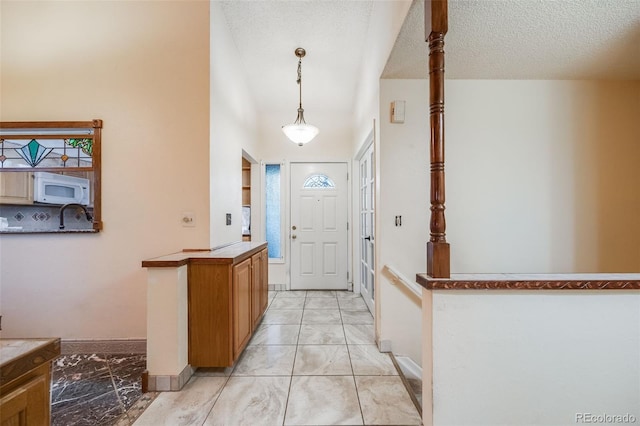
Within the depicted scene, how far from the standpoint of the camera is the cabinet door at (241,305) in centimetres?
210

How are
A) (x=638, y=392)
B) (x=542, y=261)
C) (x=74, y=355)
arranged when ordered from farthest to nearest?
(x=542, y=261)
(x=74, y=355)
(x=638, y=392)

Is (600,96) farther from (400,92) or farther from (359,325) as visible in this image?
(359,325)

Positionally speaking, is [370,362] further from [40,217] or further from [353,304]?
[40,217]

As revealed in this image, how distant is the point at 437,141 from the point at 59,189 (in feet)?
10.3

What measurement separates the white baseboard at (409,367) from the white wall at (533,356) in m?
0.81

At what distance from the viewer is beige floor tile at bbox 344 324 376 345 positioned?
8.62 feet

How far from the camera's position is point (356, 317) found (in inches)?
130

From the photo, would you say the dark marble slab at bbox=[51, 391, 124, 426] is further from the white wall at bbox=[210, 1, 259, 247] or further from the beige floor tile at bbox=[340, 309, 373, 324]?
the beige floor tile at bbox=[340, 309, 373, 324]

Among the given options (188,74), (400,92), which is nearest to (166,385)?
(188,74)

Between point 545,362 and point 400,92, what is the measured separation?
84.7 inches

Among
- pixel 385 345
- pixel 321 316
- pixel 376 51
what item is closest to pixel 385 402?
pixel 385 345

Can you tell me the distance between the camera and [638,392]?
4.39 ft

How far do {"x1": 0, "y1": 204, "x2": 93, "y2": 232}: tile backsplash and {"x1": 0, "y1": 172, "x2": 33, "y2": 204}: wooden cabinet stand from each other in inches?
2.6

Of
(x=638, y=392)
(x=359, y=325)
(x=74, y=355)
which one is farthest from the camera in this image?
(x=359, y=325)
